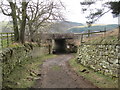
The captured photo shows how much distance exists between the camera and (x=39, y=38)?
60.7 ft

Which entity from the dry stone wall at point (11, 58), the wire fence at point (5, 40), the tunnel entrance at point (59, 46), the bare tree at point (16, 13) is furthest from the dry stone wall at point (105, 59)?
the tunnel entrance at point (59, 46)

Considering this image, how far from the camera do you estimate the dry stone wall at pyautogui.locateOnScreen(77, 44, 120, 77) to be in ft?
18.5

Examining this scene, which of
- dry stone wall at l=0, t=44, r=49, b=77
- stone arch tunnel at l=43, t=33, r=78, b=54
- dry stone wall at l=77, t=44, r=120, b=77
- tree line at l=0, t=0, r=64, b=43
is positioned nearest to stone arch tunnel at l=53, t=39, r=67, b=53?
stone arch tunnel at l=43, t=33, r=78, b=54

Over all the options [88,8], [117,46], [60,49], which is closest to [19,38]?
[88,8]

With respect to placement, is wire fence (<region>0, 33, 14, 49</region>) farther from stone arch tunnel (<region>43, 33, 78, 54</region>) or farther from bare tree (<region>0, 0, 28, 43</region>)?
stone arch tunnel (<region>43, 33, 78, 54</region>)

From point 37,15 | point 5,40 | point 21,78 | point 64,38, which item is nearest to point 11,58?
point 21,78

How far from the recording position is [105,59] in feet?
21.5

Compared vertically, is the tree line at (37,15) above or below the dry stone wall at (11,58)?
above

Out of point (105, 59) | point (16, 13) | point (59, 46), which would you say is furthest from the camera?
point (59, 46)

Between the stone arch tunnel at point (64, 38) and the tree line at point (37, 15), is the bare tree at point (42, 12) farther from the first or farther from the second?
the stone arch tunnel at point (64, 38)

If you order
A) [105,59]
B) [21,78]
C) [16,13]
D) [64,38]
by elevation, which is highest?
[16,13]

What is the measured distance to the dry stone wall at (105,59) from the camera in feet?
18.5

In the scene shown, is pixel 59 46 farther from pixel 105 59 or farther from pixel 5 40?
pixel 105 59

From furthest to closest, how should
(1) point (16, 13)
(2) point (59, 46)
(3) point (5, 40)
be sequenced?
(2) point (59, 46)
(1) point (16, 13)
(3) point (5, 40)
